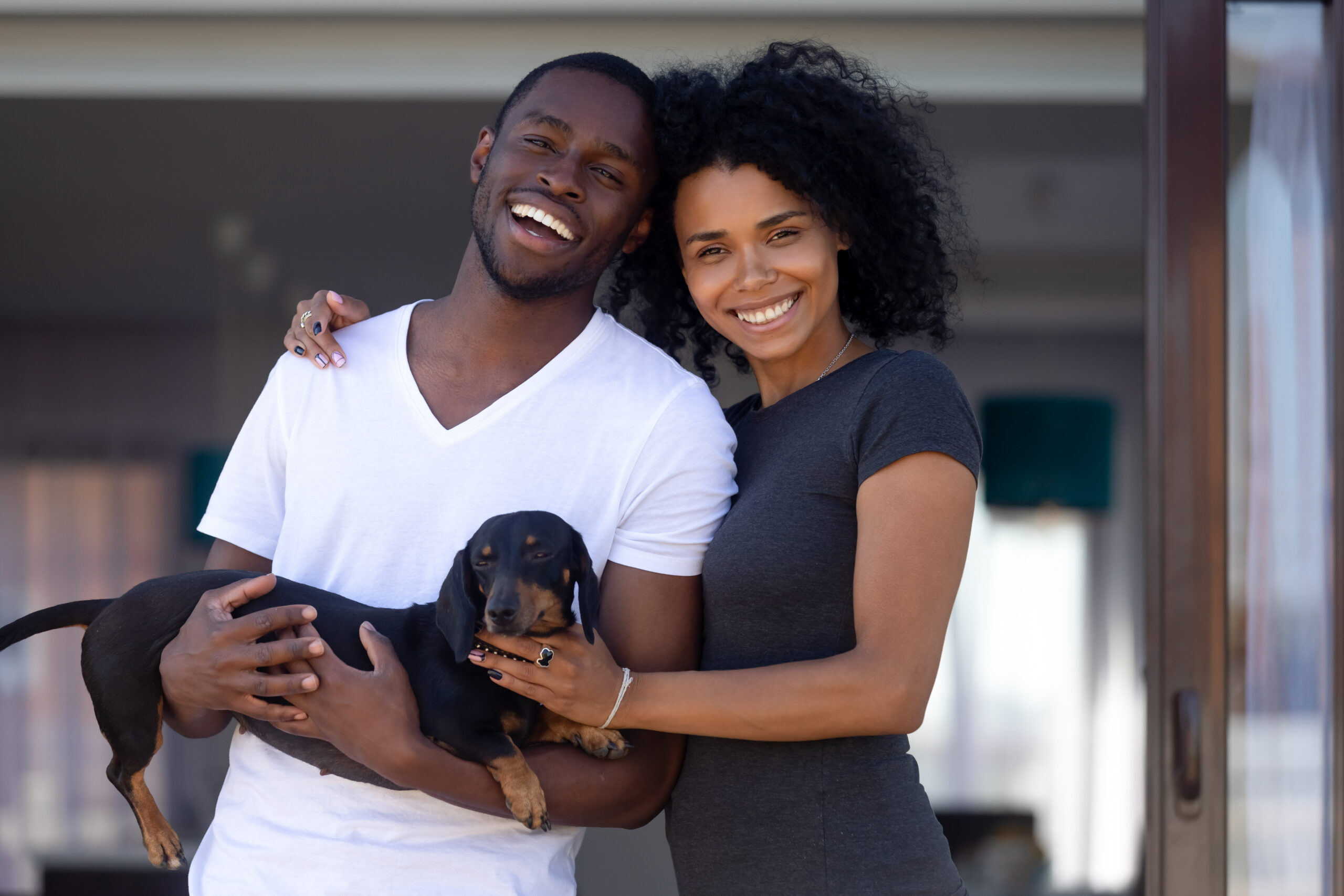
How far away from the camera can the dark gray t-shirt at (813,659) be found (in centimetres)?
149

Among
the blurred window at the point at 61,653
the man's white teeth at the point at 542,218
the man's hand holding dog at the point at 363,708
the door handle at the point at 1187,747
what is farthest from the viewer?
the blurred window at the point at 61,653

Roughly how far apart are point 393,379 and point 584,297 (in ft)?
1.10

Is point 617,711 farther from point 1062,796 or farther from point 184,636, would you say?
point 1062,796

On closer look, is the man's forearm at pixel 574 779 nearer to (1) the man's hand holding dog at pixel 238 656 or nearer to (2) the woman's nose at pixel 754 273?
(1) the man's hand holding dog at pixel 238 656

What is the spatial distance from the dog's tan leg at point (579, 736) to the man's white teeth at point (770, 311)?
694 mm

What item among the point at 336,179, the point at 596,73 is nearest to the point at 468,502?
the point at 596,73

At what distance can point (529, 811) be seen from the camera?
1.46 meters

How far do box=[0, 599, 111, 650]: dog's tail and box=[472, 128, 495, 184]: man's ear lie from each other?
0.92 metres

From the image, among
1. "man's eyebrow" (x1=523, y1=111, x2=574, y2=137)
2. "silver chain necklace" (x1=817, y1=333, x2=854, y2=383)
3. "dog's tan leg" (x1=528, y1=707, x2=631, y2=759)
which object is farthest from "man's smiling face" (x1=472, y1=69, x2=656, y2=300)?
"dog's tan leg" (x1=528, y1=707, x2=631, y2=759)

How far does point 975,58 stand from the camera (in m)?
3.19

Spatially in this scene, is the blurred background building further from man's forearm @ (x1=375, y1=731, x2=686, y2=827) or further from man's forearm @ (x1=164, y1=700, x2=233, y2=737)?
man's forearm @ (x1=375, y1=731, x2=686, y2=827)

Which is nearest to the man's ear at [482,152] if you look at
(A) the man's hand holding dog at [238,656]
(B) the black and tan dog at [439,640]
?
(B) the black and tan dog at [439,640]

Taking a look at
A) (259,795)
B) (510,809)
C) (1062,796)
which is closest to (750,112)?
(510,809)

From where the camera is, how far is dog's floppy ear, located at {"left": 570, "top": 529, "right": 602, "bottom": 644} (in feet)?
4.99
